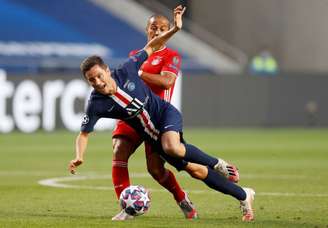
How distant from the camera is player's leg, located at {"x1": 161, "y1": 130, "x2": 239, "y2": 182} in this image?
878 cm

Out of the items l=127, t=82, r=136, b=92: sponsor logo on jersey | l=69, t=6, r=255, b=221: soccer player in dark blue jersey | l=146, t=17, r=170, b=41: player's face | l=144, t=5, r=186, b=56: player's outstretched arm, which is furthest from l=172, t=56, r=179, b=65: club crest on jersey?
l=127, t=82, r=136, b=92: sponsor logo on jersey

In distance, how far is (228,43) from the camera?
3462 centimetres

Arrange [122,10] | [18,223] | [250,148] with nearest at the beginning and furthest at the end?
[18,223]
[250,148]
[122,10]

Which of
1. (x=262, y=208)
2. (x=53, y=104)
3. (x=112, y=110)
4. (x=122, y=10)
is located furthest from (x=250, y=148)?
(x=122, y=10)

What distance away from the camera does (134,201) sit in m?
8.88

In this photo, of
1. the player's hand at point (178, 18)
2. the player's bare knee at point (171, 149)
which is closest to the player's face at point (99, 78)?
the player's bare knee at point (171, 149)

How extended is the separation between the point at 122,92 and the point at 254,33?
26.5m

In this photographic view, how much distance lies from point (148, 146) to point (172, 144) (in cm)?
66

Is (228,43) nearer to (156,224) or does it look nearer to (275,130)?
(275,130)

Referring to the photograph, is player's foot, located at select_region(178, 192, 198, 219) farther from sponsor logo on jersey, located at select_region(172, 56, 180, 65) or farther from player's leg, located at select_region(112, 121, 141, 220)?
sponsor logo on jersey, located at select_region(172, 56, 180, 65)

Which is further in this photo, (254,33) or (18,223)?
(254,33)

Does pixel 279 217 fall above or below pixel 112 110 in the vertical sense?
below

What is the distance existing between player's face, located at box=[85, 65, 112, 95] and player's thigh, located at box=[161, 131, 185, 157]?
2.14 ft

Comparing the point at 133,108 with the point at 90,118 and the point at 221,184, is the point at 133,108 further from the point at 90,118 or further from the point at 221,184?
the point at 221,184
